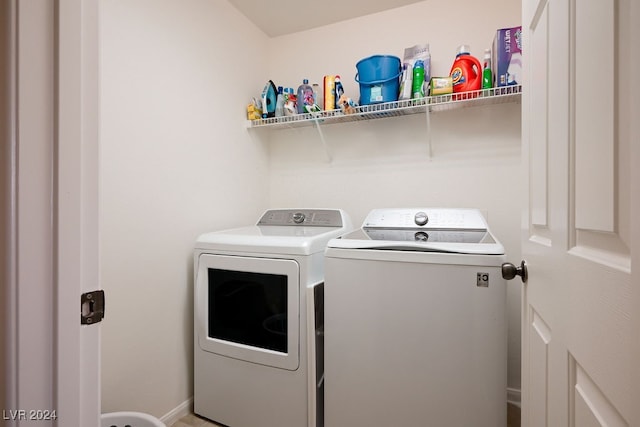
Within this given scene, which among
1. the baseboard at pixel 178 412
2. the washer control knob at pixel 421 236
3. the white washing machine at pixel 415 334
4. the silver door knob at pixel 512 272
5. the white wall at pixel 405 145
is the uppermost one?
the white wall at pixel 405 145

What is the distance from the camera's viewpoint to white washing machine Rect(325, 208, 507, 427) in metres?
1.28

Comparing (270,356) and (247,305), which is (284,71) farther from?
(270,356)

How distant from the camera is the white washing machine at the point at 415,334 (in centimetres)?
128

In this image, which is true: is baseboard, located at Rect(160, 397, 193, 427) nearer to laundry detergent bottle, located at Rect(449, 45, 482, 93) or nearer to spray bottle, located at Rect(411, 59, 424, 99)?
spray bottle, located at Rect(411, 59, 424, 99)

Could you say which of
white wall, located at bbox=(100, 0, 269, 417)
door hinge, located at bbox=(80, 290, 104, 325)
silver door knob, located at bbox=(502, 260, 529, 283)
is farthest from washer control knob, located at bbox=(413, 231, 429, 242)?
A: door hinge, located at bbox=(80, 290, 104, 325)

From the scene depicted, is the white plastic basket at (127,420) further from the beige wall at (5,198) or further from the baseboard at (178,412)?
the beige wall at (5,198)

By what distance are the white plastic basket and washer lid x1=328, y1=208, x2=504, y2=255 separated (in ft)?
3.54

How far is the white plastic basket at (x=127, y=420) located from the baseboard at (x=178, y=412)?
39 centimetres

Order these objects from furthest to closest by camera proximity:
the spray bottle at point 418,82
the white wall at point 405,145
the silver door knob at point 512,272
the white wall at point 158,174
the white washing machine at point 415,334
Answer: the white wall at point 405,145
the spray bottle at point 418,82
the white wall at point 158,174
the white washing machine at point 415,334
the silver door knob at point 512,272

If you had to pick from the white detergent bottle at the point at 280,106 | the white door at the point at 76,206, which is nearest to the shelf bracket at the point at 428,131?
the white detergent bottle at the point at 280,106

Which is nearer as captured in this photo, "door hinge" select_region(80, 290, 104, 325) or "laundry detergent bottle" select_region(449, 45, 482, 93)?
"door hinge" select_region(80, 290, 104, 325)

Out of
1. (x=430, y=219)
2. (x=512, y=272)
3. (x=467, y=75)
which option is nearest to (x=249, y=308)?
(x=430, y=219)

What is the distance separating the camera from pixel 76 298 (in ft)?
1.83

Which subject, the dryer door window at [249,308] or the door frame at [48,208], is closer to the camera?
the door frame at [48,208]
